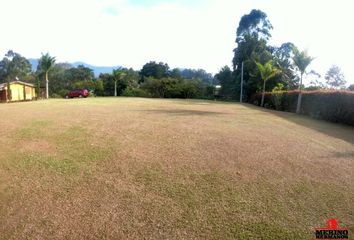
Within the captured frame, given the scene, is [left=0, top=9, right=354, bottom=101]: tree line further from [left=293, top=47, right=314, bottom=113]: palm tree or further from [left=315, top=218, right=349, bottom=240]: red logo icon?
[left=315, top=218, right=349, bottom=240]: red logo icon

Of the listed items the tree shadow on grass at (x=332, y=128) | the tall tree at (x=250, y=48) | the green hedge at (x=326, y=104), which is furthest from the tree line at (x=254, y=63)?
the tree shadow on grass at (x=332, y=128)

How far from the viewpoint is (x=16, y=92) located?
110ft

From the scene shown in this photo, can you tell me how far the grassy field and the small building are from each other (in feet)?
86.8

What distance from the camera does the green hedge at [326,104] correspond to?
14164mm

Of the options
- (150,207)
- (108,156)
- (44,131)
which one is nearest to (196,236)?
(150,207)

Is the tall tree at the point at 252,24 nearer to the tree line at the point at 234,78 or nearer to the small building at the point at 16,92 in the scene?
the tree line at the point at 234,78

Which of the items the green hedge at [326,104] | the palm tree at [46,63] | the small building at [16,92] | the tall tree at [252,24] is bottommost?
the small building at [16,92]

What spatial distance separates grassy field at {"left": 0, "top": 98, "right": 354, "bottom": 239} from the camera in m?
3.84

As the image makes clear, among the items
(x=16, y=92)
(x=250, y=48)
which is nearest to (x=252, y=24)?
(x=250, y=48)

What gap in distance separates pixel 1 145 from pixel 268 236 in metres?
6.55

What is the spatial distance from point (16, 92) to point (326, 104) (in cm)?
3247

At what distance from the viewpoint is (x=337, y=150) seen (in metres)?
7.67

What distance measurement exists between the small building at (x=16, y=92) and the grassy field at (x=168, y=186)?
26.4m

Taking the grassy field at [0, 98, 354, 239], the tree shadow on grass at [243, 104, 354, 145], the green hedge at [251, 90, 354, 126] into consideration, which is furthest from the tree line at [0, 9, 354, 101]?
the grassy field at [0, 98, 354, 239]
